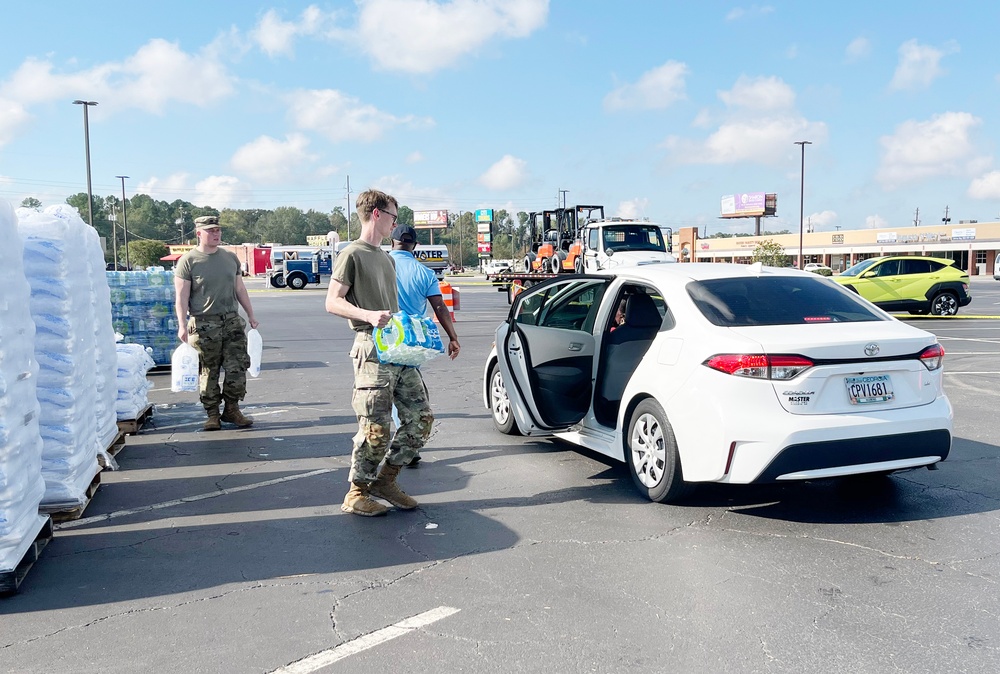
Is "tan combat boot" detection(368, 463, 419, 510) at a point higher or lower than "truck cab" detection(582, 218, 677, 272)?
lower

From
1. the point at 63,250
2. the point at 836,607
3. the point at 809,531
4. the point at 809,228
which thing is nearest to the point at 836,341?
the point at 809,531

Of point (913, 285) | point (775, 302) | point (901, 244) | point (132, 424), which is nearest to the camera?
point (775, 302)

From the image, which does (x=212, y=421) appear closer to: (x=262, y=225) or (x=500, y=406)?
(x=500, y=406)

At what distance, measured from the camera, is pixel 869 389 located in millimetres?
4734

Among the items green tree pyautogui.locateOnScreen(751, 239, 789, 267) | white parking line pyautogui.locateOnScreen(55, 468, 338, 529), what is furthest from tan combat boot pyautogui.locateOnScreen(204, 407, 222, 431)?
green tree pyautogui.locateOnScreen(751, 239, 789, 267)

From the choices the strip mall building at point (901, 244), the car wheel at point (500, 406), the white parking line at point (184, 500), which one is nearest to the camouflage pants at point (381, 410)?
the white parking line at point (184, 500)

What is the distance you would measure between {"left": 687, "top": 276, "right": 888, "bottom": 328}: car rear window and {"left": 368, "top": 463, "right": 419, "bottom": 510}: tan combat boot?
2182 mm

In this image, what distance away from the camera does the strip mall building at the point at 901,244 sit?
65562 mm

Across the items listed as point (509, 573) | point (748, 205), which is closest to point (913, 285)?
point (509, 573)

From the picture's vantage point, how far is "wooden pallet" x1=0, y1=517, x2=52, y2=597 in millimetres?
3830

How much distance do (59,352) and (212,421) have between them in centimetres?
296

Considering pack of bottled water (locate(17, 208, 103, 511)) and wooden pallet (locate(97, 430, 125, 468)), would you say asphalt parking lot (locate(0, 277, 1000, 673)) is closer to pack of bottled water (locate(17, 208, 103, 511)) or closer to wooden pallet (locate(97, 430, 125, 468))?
wooden pallet (locate(97, 430, 125, 468))

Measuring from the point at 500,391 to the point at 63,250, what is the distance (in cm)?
370

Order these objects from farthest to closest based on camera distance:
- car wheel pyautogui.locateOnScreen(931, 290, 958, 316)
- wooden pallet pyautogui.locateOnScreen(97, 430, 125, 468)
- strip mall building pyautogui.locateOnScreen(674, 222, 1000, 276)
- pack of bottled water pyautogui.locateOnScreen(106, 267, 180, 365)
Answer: strip mall building pyautogui.locateOnScreen(674, 222, 1000, 276)
car wheel pyautogui.locateOnScreen(931, 290, 958, 316)
pack of bottled water pyautogui.locateOnScreen(106, 267, 180, 365)
wooden pallet pyautogui.locateOnScreen(97, 430, 125, 468)
